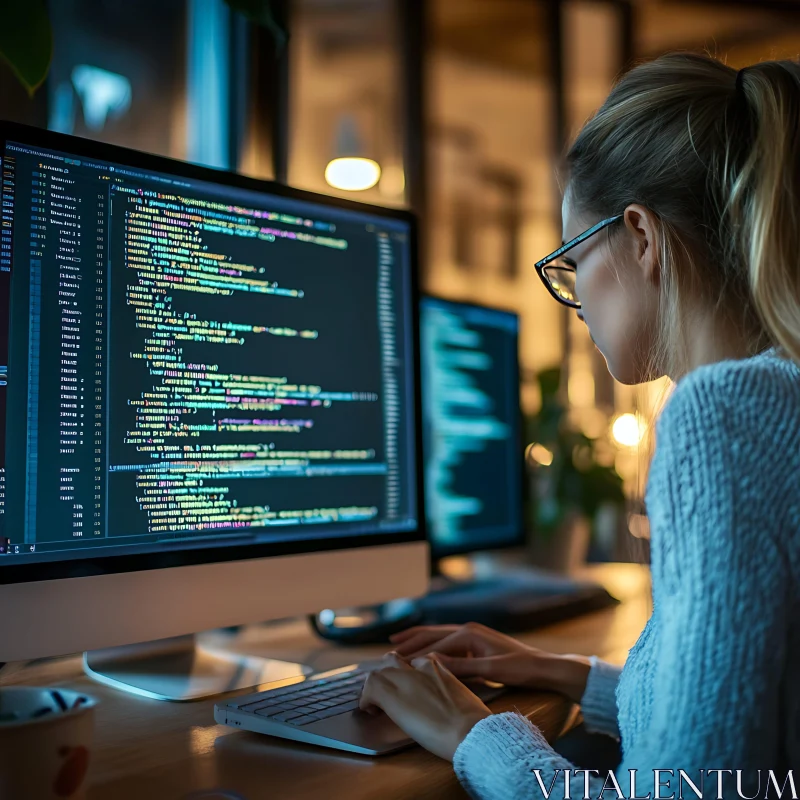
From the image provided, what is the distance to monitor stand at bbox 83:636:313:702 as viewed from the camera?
0.88m

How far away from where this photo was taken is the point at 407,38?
8.81ft

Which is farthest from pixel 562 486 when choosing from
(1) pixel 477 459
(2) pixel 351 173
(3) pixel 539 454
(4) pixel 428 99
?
(4) pixel 428 99

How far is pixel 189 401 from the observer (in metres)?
0.85

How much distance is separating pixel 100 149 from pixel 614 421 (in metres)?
1.65

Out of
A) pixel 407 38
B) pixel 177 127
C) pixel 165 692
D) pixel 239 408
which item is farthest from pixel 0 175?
pixel 407 38

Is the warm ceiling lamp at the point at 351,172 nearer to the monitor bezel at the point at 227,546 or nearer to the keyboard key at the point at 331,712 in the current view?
the monitor bezel at the point at 227,546

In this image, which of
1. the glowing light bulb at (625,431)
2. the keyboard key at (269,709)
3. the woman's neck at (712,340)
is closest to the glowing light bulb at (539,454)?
the glowing light bulb at (625,431)

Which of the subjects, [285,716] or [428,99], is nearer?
[285,716]

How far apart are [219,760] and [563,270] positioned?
0.64 meters

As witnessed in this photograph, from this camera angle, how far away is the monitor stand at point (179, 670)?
2.87 feet

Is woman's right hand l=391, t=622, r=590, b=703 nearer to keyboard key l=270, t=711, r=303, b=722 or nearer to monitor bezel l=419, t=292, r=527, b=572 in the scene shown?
keyboard key l=270, t=711, r=303, b=722

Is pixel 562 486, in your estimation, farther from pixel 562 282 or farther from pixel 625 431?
pixel 562 282

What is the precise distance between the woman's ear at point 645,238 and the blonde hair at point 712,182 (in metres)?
0.01

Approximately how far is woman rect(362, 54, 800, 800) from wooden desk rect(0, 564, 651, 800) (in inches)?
1.6
